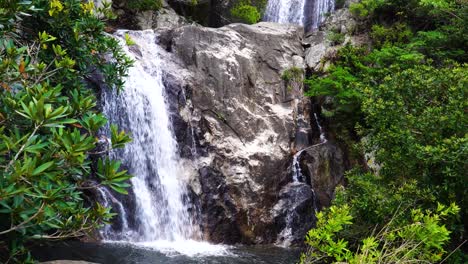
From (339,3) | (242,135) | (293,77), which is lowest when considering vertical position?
(242,135)

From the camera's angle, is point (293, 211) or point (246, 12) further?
point (246, 12)

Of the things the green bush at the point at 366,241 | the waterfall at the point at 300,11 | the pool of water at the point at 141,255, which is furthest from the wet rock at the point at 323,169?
the green bush at the point at 366,241

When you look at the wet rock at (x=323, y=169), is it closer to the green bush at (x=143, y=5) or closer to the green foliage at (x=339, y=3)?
the green foliage at (x=339, y=3)

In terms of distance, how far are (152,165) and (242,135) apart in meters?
3.20

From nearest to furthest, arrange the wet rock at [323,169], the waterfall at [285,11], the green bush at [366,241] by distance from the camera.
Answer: the green bush at [366,241] < the wet rock at [323,169] < the waterfall at [285,11]

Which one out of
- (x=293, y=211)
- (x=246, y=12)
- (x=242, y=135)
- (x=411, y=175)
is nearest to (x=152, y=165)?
(x=242, y=135)

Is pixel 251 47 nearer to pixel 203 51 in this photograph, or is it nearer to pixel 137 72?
pixel 203 51

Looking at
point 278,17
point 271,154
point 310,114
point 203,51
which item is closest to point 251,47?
point 203,51

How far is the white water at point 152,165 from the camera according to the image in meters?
11.2

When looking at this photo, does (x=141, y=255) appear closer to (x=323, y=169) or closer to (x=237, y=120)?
(x=237, y=120)

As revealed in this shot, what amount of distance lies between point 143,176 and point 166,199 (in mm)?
928

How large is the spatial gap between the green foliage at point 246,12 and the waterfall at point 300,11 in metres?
1.43

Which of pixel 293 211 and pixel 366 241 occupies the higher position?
pixel 366 241

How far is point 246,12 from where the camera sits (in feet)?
65.3
